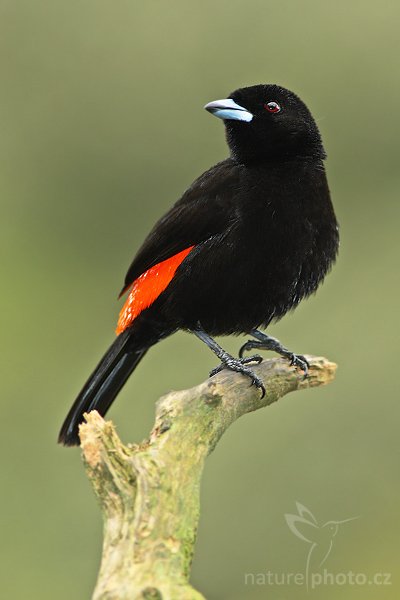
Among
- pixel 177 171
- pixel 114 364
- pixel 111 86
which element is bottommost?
pixel 114 364

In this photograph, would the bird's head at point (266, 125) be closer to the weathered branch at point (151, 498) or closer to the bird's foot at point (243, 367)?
the bird's foot at point (243, 367)

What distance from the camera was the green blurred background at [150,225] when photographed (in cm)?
669

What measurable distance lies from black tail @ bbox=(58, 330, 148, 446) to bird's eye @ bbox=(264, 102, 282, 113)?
1.23 m

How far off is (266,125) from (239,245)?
0.62 meters

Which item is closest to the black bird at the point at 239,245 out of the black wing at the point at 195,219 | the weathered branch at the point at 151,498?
the black wing at the point at 195,219

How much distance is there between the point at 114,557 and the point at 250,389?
151 centimetres

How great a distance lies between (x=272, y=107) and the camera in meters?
4.81

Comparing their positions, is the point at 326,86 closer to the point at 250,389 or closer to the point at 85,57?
the point at 85,57

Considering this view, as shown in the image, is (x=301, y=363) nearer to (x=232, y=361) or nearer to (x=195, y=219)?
A: (x=232, y=361)

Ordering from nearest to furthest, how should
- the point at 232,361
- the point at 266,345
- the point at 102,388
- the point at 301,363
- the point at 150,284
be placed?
1. the point at 232,361
2. the point at 301,363
3. the point at 150,284
4. the point at 102,388
5. the point at 266,345

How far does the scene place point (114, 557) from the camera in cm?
284

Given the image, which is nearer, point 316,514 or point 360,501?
point 316,514

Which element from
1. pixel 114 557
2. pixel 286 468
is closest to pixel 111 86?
pixel 286 468

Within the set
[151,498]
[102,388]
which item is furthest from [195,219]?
[151,498]
